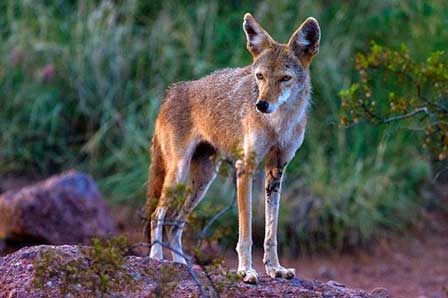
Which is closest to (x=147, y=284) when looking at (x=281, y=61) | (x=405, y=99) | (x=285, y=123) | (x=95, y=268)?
(x=95, y=268)

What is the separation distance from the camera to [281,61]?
25.7 ft

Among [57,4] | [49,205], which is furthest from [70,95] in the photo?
[49,205]

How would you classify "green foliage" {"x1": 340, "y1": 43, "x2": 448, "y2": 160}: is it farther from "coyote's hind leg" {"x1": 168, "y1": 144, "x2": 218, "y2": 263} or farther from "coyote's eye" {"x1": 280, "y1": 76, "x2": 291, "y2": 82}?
"coyote's hind leg" {"x1": 168, "y1": 144, "x2": 218, "y2": 263}

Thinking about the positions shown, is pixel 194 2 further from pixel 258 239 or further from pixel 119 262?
pixel 119 262

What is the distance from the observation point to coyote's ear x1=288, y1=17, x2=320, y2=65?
7922 millimetres

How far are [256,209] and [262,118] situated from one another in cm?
518

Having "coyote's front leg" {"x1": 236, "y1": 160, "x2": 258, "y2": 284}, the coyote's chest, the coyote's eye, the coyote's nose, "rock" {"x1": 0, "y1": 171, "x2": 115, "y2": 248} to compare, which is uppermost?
the coyote's eye

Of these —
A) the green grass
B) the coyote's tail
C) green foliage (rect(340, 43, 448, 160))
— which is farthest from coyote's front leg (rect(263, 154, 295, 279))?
the green grass

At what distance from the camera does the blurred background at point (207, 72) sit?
13328mm

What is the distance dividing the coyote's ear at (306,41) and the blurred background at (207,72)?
5.05 meters

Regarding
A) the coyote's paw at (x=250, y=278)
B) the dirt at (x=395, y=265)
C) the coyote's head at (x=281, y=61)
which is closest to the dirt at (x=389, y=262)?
the dirt at (x=395, y=265)

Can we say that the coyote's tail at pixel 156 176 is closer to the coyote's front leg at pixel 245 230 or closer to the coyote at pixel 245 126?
the coyote at pixel 245 126

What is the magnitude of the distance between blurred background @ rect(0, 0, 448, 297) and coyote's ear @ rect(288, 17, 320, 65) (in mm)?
5050

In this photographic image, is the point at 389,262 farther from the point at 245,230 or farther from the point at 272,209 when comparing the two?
the point at 245,230
